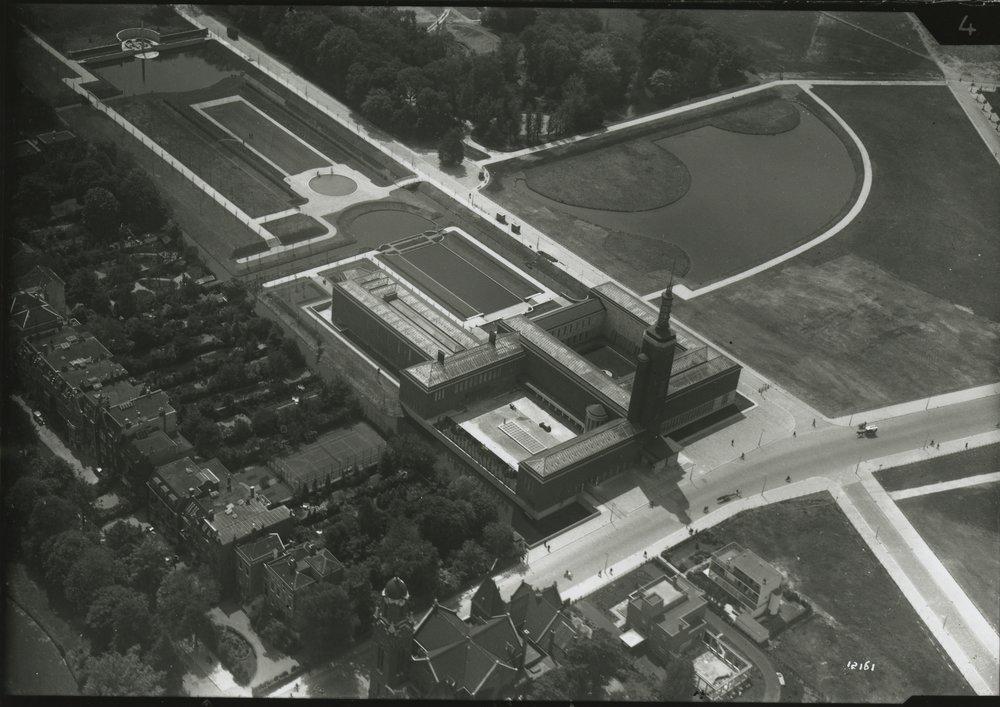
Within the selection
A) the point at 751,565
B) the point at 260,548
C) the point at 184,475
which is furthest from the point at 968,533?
the point at 184,475

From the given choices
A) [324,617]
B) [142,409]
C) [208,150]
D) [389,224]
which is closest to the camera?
[324,617]

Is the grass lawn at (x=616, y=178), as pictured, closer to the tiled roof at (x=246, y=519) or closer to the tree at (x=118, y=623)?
the tiled roof at (x=246, y=519)

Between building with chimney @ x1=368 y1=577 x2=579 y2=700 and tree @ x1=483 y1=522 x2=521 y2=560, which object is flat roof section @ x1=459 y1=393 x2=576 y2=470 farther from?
building with chimney @ x1=368 y1=577 x2=579 y2=700

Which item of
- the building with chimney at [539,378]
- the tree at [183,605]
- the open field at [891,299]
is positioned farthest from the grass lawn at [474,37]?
the tree at [183,605]

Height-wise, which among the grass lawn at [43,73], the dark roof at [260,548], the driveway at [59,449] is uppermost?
the dark roof at [260,548]

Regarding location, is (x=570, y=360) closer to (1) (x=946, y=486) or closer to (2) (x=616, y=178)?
(1) (x=946, y=486)

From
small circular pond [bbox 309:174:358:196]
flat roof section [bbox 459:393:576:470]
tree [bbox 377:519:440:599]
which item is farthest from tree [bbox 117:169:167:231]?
tree [bbox 377:519:440:599]
